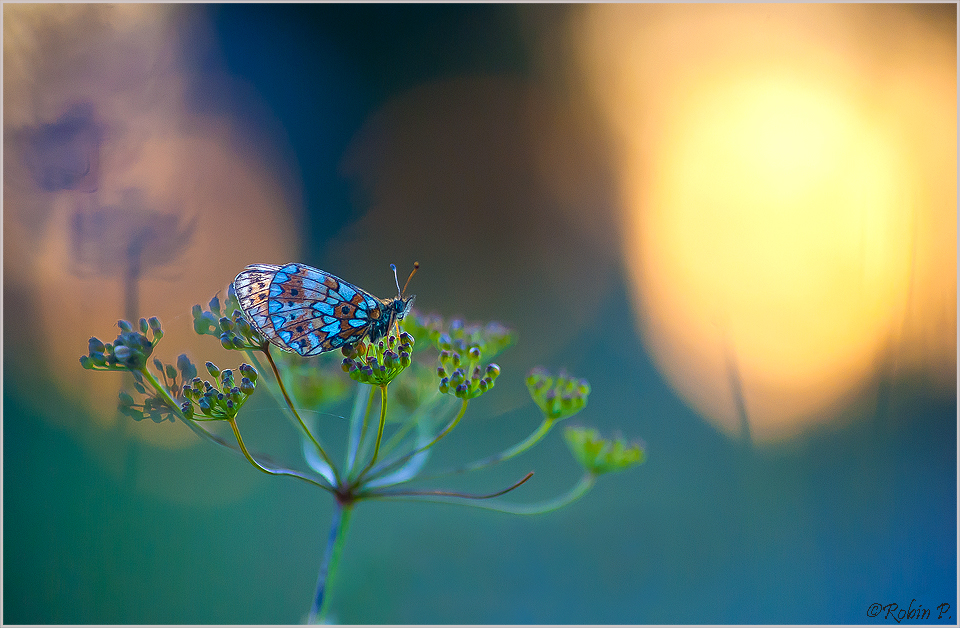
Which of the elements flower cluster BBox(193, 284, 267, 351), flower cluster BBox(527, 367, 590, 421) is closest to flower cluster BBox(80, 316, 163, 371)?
flower cluster BBox(193, 284, 267, 351)

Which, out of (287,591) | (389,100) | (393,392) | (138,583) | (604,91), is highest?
(604,91)

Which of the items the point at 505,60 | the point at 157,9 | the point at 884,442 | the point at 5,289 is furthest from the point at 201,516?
the point at 505,60

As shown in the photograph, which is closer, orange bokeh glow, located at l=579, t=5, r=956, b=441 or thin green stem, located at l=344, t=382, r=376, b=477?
thin green stem, located at l=344, t=382, r=376, b=477

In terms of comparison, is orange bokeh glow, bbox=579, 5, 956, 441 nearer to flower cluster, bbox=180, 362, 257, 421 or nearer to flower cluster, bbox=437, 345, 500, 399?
flower cluster, bbox=437, 345, 500, 399

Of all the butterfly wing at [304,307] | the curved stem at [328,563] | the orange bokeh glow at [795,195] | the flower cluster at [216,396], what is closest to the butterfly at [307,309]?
the butterfly wing at [304,307]

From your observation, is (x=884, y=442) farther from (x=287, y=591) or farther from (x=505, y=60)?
(x=505, y=60)

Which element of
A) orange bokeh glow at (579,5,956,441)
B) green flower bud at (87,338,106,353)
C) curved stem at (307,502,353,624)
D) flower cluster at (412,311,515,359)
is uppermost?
orange bokeh glow at (579,5,956,441)
